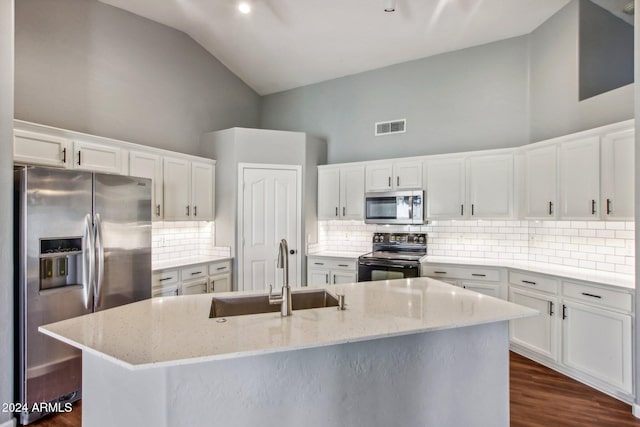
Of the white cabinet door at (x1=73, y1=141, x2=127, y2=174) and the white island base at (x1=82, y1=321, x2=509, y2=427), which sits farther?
the white cabinet door at (x1=73, y1=141, x2=127, y2=174)

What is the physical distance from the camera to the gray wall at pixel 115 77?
304 cm

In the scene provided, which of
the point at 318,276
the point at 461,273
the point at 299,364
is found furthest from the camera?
the point at 318,276

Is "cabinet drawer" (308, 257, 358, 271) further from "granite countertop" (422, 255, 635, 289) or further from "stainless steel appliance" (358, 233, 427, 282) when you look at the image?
"granite countertop" (422, 255, 635, 289)

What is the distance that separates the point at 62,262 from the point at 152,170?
1.40m

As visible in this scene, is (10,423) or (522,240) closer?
(10,423)

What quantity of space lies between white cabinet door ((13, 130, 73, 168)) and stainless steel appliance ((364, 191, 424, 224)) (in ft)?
10.8

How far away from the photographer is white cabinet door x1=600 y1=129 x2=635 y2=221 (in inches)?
106

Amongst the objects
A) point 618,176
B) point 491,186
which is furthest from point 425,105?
point 618,176

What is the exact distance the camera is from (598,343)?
2.75m

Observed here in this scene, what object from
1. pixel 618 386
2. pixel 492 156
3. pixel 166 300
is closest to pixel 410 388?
pixel 166 300

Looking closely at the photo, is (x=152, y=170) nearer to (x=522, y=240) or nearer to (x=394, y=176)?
(x=394, y=176)

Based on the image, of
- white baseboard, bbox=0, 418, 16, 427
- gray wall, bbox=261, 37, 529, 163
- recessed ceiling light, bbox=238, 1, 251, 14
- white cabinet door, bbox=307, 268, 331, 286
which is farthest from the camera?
white cabinet door, bbox=307, 268, 331, 286

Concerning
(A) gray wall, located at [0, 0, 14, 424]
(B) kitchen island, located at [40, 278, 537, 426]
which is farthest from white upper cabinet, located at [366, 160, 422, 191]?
(A) gray wall, located at [0, 0, 14, 424]

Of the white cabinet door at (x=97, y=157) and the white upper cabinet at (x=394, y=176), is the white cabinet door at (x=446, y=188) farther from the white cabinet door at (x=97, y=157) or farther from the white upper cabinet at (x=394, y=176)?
the white cabinet door at (x=97, y=157)
